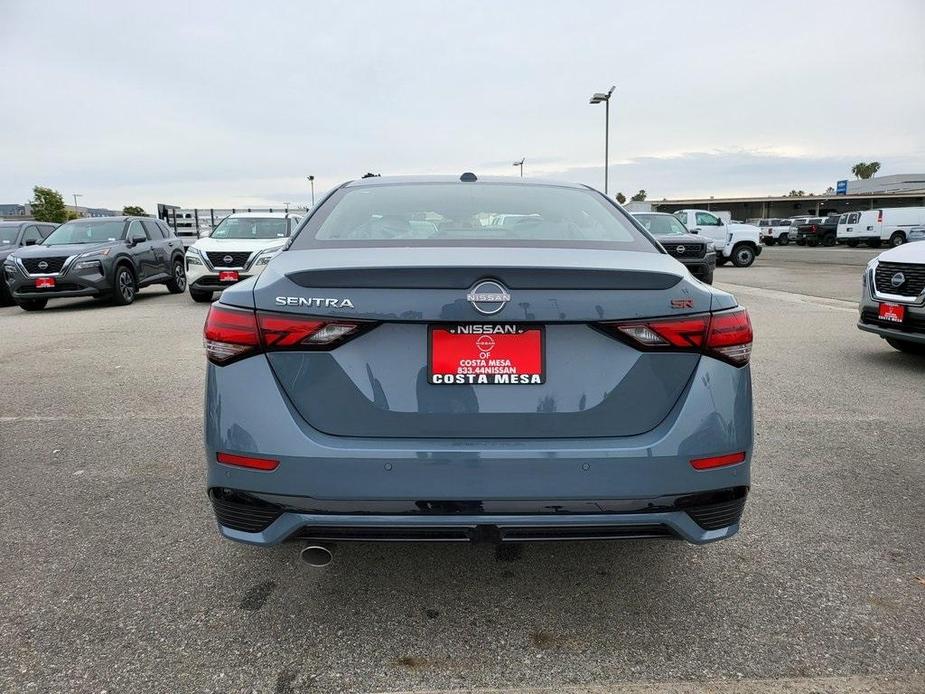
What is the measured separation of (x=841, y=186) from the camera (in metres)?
83.6

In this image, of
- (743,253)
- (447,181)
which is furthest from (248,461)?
(743,253)

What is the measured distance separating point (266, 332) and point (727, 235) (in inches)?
896

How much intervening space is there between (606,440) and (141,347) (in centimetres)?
720

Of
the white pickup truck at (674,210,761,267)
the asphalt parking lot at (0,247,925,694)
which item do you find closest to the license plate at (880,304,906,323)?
the asphalt parking lot at (0,247,925,694)

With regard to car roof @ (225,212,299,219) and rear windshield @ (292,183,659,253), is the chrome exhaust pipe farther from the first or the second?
car roof @ (225,212,299,219)

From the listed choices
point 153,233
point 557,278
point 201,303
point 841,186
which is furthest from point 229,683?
point 841,186

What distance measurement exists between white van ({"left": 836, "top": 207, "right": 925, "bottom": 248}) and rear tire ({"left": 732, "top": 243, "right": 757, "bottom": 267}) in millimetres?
19485

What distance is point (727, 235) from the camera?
22.5 m

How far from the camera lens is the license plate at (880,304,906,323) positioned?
245 inches

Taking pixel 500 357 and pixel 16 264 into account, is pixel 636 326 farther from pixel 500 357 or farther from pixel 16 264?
pixel 16 264

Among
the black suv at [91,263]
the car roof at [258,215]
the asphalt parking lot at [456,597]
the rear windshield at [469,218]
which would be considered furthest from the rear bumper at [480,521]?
the car roof at [258,215]

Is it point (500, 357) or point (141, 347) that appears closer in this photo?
point (500, 357)

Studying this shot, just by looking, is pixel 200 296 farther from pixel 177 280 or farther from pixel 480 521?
pixel 480 521

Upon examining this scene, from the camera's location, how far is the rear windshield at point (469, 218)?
2.51m
